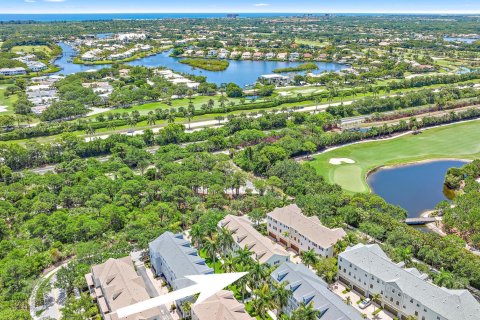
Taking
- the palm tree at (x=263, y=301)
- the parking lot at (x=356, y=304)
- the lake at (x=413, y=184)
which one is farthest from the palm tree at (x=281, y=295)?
the lake at (x=413, y=184)

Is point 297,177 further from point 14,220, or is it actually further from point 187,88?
point 187,88

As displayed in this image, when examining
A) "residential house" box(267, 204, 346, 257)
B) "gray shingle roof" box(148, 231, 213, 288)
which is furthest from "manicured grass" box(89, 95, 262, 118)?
"gray shingle roof" box(148, 231, 213, 288)

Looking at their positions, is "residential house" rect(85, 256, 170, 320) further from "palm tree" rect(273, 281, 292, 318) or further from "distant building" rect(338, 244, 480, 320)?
"distant building" rect(338, 244, 480, 320)

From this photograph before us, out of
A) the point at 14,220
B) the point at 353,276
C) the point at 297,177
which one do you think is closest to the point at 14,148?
the point at 14,220

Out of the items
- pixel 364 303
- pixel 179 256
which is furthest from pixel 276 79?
pixel 364 303

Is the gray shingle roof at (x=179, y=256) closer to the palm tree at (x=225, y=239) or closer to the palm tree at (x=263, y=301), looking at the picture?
the palm tree at (x=225, y=239)

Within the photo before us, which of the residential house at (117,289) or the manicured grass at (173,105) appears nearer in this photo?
the residential house at (117,289)
